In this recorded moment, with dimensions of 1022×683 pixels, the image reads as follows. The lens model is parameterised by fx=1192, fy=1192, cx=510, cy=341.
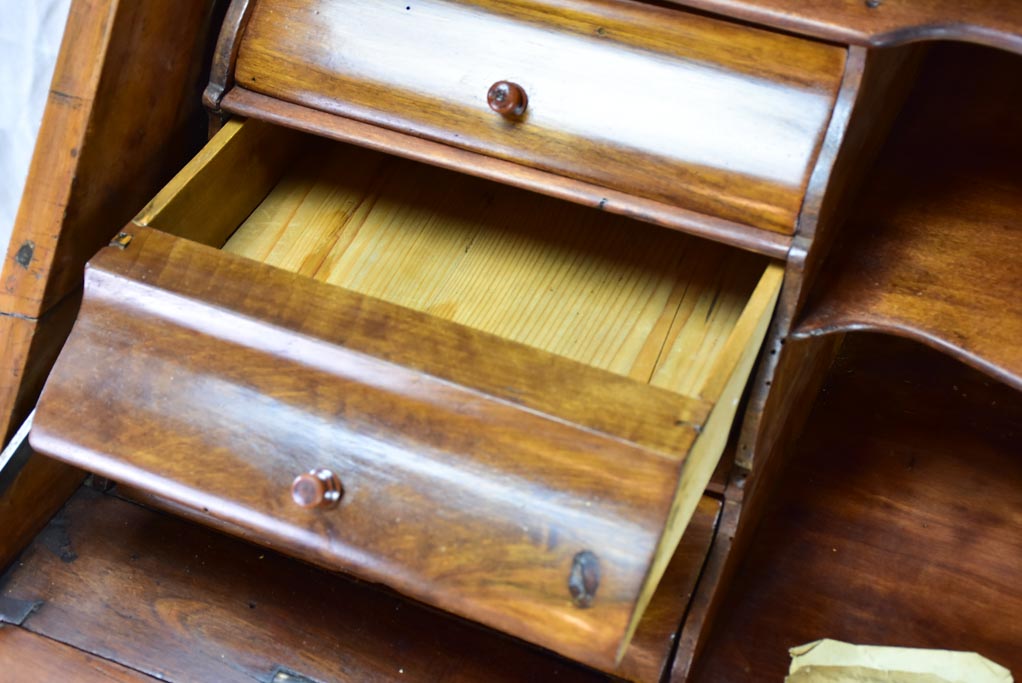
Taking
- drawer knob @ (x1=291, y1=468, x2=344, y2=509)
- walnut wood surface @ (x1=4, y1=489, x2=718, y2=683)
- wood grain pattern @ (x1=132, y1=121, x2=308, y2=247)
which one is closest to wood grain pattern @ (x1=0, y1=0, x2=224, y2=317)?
wood grain pattern @ (x1=132, y1=121, x2=308, y2=247)

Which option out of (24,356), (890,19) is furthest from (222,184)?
A: (890,19)

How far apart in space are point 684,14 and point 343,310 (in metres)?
0.42

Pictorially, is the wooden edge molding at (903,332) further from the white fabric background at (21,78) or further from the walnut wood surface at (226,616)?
the white fabric background at (21,78)

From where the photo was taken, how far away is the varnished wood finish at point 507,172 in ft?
3.58

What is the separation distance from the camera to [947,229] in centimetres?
122

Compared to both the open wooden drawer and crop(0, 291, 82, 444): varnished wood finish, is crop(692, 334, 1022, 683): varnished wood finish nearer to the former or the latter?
the open wooden drawer

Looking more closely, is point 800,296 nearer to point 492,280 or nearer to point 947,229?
point 947,229

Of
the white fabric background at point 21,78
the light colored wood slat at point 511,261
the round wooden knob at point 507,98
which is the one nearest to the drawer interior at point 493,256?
the light colored wood slat at point 511,261

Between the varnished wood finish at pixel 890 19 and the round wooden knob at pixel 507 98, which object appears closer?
the varnished wood finish at pixel 890 19

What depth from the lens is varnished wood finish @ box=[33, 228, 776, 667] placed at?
98 centimetres

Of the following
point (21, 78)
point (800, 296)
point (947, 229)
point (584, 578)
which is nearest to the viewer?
point (584, 578)

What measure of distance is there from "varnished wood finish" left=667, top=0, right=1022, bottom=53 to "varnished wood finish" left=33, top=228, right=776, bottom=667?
249mm

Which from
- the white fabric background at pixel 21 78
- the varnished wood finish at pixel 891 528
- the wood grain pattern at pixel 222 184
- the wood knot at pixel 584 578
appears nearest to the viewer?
the wood knot at pixel 584 578

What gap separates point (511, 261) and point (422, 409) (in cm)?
34
